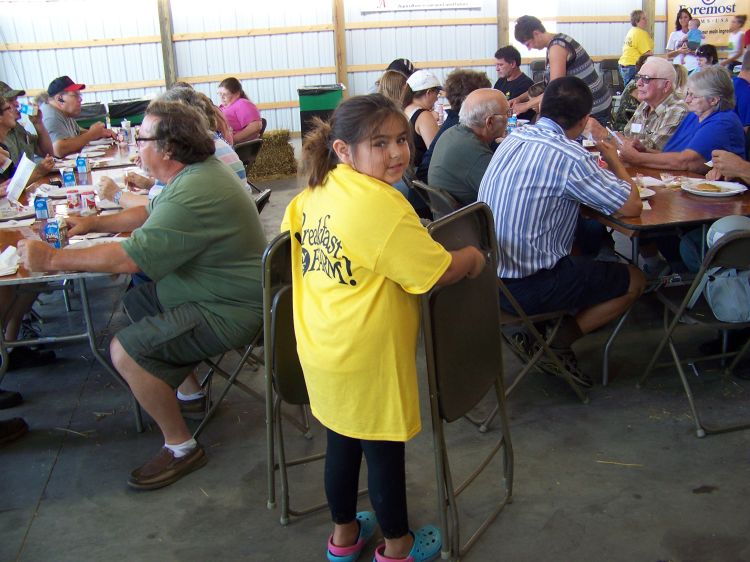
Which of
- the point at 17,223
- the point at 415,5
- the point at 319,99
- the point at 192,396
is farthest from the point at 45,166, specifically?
the point at 415,5

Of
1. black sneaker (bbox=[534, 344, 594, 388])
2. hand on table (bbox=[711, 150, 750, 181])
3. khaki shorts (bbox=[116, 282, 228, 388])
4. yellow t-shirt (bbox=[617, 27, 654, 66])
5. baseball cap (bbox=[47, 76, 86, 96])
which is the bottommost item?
black sneaker (bbox=[534, 344, 594, 388])

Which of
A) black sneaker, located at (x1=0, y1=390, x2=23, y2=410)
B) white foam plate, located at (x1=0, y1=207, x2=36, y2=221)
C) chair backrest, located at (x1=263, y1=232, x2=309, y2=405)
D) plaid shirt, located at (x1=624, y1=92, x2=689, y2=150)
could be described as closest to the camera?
chair backrest, located at (x1=263, y1=232, x2=309, y2=405)

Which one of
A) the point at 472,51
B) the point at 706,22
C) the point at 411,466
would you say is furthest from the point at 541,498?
the point at 706,22

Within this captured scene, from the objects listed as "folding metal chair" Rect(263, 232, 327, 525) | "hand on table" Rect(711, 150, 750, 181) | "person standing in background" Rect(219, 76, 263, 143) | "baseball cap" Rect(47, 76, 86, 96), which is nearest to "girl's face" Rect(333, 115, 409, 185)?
"folding metal chair" Rect(263, 232, 327, 525)

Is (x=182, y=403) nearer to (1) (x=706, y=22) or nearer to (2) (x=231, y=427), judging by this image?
(2) (x=231, y=427)

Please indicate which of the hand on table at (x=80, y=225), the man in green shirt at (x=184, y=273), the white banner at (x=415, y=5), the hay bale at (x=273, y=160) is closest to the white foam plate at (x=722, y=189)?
the man in green shirt at (x=184, y=273)

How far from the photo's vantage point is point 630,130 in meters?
5.07

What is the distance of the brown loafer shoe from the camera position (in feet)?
9.23

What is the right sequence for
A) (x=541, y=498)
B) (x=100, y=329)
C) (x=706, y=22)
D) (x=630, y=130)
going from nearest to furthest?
(x=541, y=498) → (x=100, y=329) → (x=630, y=130) → (x=706, y=22)

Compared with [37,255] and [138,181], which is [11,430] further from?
[138,181]

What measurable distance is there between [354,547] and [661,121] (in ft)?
11.8

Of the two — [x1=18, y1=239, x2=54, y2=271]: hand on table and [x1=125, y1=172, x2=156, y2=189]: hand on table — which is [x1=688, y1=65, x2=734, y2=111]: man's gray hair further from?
[x1=18, y1=239, x2=54, y2=271]: hand on table

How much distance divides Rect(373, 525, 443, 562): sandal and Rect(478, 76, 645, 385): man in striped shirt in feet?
3.64

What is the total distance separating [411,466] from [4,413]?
198 centimetres
